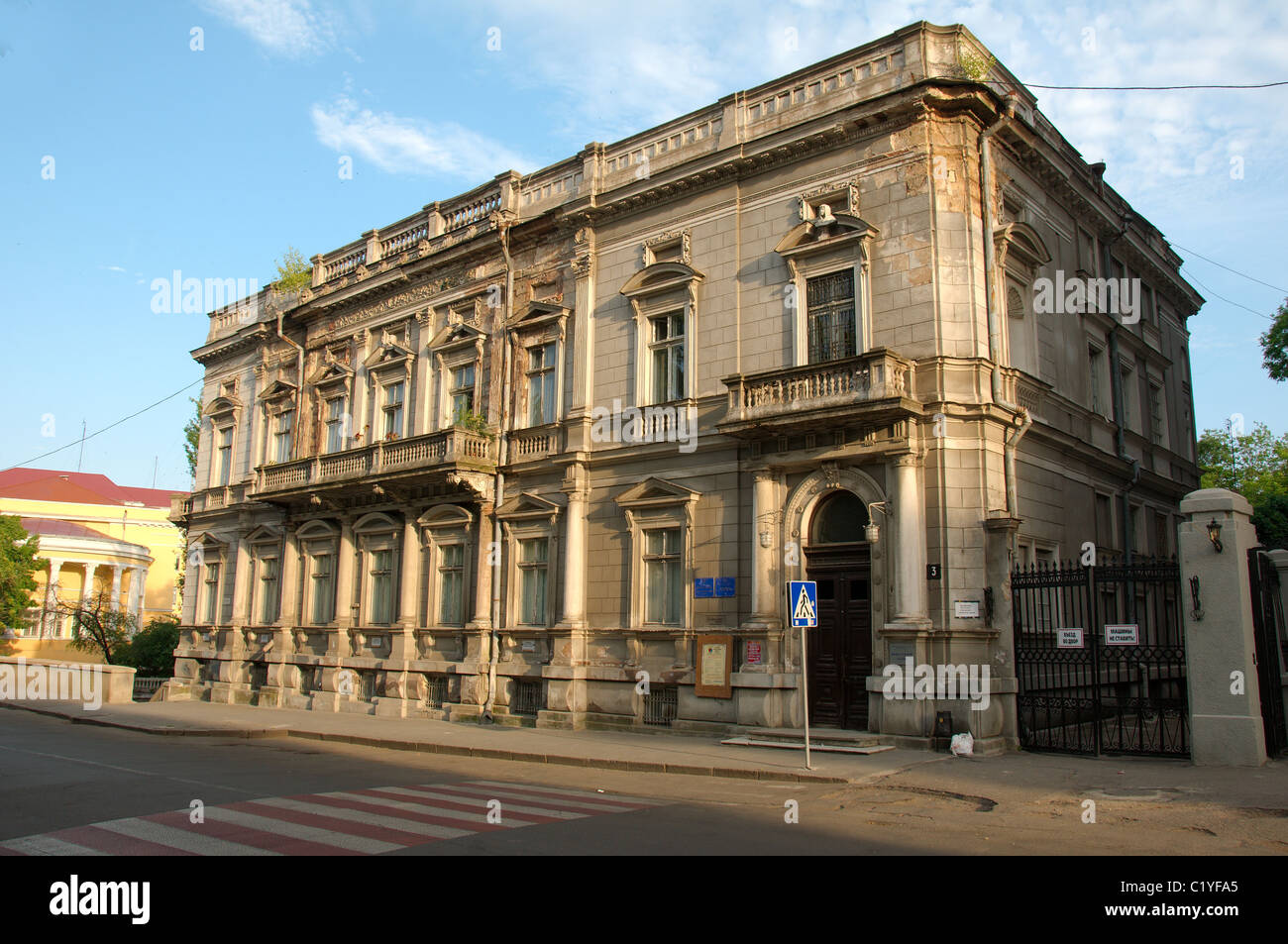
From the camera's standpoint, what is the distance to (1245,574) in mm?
13898

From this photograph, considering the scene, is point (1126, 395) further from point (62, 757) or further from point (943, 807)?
point (62, 757)

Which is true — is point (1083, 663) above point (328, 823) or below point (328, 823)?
above

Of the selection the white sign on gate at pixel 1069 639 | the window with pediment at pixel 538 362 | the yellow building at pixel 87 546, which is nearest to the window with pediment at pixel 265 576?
the window with pediment at pixel 538 362

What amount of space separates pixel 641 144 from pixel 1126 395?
14073 mm

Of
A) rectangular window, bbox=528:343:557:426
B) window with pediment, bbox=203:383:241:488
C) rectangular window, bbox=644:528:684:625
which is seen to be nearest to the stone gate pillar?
rectangular window, bbox=644:528:684:625

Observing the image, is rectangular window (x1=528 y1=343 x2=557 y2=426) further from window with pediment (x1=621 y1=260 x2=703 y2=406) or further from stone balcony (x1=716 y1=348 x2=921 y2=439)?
stone balcony (x1=716 y1=348 x2=921 y2=439)

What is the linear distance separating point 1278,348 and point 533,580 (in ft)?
71.7

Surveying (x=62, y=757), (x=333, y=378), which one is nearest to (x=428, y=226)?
(x=333, y=378)

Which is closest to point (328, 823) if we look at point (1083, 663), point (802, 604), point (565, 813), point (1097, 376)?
point (565, 813)

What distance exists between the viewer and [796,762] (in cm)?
1486

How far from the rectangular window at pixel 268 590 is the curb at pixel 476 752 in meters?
7.20

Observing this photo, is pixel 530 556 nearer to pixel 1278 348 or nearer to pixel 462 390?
pixel 462 390

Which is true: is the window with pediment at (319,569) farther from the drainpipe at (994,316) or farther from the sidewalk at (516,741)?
the drainpipe at (994,316)

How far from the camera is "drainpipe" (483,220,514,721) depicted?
23312 mm
